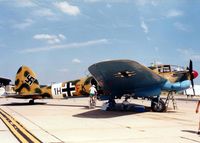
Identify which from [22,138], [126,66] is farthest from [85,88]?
[22,138]

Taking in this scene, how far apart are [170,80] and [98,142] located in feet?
34.3

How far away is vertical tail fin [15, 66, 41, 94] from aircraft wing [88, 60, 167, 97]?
32.5ft

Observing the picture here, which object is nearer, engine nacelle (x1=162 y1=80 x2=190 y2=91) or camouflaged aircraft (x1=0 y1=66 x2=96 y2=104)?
engine nacelle (x1=162 y1=80 x2=190 y2=91)

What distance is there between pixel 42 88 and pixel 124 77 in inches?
467

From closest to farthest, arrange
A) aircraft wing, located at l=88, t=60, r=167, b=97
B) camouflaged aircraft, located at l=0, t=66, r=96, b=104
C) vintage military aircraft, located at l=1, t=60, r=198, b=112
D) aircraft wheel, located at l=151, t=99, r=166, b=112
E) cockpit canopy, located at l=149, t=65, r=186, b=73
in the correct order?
aircraft wing, located at l=88, t=60, r=167, b=97 < vintage military aircraft, located at l=1, t=60, r=198, b=112 < aircraft wheel, located at l=151, t=99, r=166, b=112 < cockpit canopy, located at l=149, t=65, r=186, b=73 < camouflaged aircraft, located at l=0, t=66, r=96, b=104

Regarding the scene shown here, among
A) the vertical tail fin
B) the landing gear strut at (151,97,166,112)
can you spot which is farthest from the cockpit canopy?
the vertical tail fin

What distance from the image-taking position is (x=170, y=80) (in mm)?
17672

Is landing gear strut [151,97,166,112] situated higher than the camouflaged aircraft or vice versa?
the camouflaged aircraft

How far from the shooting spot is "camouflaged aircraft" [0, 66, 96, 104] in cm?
2306

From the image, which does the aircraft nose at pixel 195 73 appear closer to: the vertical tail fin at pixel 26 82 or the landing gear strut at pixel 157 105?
the landing gear strut at pixel 157 105

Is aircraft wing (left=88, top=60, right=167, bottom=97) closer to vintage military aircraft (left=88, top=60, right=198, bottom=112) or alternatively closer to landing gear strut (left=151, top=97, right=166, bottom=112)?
vintage military aircraft (left=88, top=60, right=198, bottom=112)

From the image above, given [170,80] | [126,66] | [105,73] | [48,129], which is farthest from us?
[170,80]

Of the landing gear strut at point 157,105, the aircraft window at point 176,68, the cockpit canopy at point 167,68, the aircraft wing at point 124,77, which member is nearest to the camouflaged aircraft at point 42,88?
the aircraft wing at point 124,77

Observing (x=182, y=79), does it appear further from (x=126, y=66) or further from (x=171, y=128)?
(x=171, y=128)
